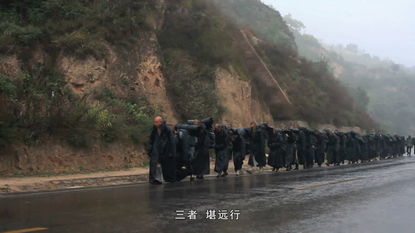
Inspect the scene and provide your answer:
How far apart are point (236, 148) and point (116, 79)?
26.1ft

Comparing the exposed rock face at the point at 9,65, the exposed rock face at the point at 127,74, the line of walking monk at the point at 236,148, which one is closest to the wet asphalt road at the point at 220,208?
the line of walking monk at the point at 236,148

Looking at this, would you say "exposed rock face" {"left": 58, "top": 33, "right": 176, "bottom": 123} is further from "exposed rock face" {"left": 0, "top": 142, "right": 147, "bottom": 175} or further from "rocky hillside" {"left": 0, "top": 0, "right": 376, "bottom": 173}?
"exposed rock face" {"left": 0, "top": 142, "right": 147, "bottom": 175}

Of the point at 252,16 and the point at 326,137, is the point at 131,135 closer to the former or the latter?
the point at 326,137

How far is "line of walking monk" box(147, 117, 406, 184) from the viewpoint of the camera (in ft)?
46.0

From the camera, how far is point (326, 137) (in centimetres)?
2584

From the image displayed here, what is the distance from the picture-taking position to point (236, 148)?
18.7 m

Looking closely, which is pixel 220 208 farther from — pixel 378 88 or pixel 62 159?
pixel 378 88

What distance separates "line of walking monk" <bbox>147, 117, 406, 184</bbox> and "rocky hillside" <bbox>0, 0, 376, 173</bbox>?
418cm

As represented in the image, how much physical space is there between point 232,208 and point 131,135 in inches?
477

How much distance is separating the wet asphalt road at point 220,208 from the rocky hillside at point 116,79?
5.66 meters

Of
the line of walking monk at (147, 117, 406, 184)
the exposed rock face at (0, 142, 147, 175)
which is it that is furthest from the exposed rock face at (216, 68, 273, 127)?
the exposed rock face at (0, 142, 147, 175)

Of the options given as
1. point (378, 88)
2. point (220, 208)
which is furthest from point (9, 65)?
point (378, 88)

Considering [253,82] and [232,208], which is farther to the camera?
[253,82]

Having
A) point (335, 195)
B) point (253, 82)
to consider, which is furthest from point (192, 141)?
point (253, 82)
